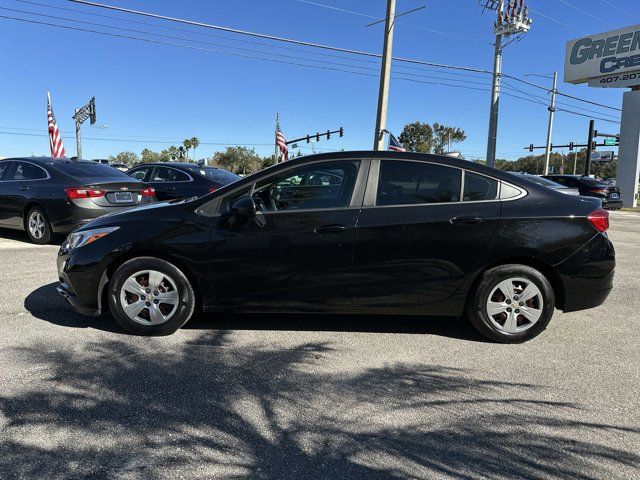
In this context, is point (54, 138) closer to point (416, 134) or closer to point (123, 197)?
point (123, 197)

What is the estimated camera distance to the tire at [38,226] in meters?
8.72

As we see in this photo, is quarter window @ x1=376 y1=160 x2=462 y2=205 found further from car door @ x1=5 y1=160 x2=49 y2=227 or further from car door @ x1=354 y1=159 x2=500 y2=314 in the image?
car door @ x1=5 y1=160 x2=49 y2=227

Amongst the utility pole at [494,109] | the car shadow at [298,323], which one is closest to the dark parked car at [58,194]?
the car shadow at [298,323]

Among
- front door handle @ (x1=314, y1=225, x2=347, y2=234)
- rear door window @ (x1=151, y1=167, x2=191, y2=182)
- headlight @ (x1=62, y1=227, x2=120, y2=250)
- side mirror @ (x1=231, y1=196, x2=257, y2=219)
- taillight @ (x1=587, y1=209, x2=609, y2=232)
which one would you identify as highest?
rear door window @ (x1=151, y1=167, x2=191, y2=182)

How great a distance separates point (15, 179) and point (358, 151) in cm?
761

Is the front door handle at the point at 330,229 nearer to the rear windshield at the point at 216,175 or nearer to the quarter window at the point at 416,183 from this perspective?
the quarter window at the point at 416,183

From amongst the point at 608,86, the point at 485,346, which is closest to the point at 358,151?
the point at 485,346

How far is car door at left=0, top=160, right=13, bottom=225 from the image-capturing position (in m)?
9.13

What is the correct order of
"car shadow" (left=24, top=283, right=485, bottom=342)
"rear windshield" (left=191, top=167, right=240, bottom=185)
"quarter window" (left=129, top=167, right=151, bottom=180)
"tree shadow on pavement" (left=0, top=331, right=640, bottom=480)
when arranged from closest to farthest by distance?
1. "tree shadow on pavement" (left=0, top=331, right=640, bottom=480)
2. "car shadow" (left=24, top=283, right=485, bottom=342)
3. "rear windshield" (left=191, top=167, right=240, bottom=185)
4. "quarter window" (left=129, top=167, right=151, bottom=180)

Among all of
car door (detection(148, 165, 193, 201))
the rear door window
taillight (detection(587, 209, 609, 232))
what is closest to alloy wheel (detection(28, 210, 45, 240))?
car door (detection(148, 165, 193, 201))

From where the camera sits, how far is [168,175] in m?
11.0

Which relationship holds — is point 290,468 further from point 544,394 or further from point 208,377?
point 544,394

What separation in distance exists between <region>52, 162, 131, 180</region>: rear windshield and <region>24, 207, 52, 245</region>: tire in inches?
32.4

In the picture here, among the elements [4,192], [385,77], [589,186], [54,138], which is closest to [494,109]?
[589,186]
